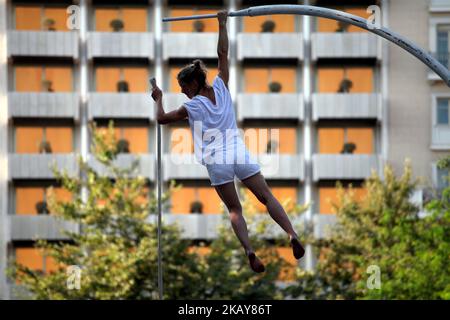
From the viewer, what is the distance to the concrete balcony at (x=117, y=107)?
7319 cm

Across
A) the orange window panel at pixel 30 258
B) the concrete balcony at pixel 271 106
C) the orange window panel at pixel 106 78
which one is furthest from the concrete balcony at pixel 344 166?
the orange window panel at pixel 30 258

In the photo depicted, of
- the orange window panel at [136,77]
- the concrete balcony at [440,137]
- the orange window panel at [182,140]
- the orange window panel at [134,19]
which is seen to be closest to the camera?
the orange window panel at [182,140]

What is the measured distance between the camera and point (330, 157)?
73188mm

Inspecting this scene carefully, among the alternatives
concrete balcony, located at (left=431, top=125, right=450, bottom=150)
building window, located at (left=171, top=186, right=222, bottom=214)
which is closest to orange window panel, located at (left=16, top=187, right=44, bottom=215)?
building window, located at (left=171, top=186, right=222, bottom=214)

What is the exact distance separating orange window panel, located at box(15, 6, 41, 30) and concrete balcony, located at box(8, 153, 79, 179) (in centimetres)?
710

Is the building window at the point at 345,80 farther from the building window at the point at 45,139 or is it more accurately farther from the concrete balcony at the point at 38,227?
the concrete balcony at the point at 38,227

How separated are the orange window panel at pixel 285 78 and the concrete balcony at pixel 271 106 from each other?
1034mm

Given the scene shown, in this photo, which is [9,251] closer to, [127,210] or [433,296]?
[127,210]

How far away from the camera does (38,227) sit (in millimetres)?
72188

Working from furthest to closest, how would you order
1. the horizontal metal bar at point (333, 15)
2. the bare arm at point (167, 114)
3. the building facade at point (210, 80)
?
the building facade at point (210, 80) < the horizontal metal bar at point (333, 15) < the bare arm at point (167, 114)

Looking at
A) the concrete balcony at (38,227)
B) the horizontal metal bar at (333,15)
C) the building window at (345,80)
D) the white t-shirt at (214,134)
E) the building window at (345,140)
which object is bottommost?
the concrete balcony at (38,227)

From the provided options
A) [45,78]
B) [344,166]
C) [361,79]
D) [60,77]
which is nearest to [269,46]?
[361,79]

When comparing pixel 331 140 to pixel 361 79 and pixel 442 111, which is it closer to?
pixel 361 79
